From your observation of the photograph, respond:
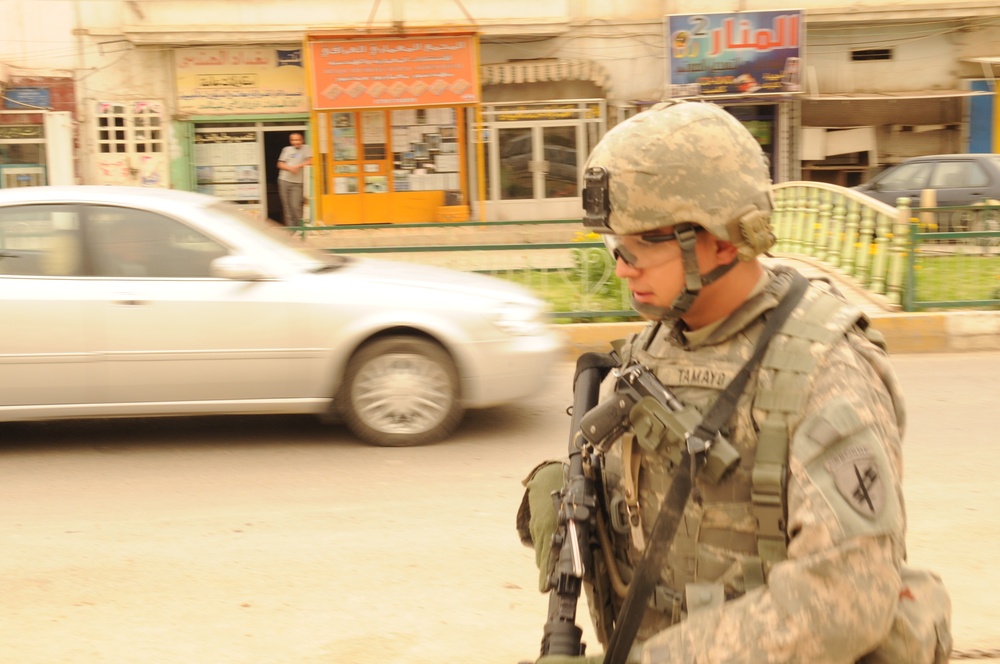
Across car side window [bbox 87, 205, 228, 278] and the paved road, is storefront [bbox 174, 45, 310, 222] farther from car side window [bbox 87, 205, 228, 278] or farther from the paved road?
car side window [bbox 87, 205, 228, 278]

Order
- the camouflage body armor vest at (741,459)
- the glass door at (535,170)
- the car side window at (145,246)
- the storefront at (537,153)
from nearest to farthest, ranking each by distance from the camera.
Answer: the camouflage body armor vest at (741,459)
the car side window at (145,246)
the storefront at (537,153)
the glass door at (535,170)

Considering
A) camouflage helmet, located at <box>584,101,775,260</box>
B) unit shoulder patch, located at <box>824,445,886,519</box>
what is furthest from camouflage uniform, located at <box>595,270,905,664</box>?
camouflage helmet, located at <box>584,101,775,260</box>

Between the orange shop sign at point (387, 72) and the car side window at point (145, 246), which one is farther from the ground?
the orange shop sign at point (387, 72)

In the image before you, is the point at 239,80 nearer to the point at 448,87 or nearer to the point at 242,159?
the point at 242,159

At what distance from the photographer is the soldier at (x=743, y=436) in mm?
1385

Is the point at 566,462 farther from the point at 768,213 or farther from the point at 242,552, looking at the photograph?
the point at 242,552

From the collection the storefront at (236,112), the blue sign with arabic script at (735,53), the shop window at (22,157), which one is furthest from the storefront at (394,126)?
the shop window at (22,157)

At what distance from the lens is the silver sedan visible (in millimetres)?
5953

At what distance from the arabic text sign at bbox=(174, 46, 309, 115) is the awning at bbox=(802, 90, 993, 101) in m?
9.62

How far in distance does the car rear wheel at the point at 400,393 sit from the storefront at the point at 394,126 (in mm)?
14237

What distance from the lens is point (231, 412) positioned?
6102 mm

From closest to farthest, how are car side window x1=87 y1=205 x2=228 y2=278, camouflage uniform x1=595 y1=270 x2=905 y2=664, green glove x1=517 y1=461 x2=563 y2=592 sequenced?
camouflage uniform x1=595 y1=270 x2=905 y2=664, green glove x1=517 y1=461 x2=563 y2=592, car side window x1=87 y1=205 x2=228 y2=278

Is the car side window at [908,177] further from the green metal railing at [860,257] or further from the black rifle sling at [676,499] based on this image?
the black rifle sling at [676,499]

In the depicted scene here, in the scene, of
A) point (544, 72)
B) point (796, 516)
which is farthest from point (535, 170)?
point (796, 516)
